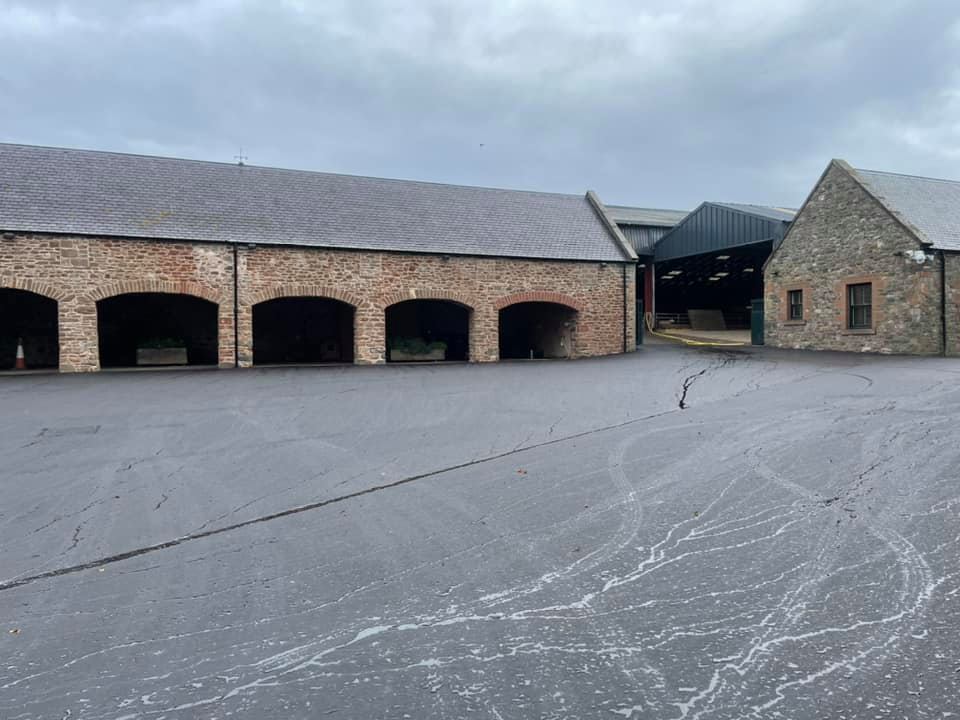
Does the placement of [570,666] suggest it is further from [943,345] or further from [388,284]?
[943,345]

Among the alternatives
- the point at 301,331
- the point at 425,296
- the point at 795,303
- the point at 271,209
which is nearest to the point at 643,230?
the point at 795,303

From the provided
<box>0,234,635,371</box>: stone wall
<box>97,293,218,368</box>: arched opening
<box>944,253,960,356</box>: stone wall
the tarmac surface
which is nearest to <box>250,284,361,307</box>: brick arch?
<box>0,234,635,371</box>: stone wall

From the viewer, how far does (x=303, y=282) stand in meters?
19.3

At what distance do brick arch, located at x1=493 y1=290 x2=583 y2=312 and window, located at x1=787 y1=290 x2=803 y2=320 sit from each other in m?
8.24

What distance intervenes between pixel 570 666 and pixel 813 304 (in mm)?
23342

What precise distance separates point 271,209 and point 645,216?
2562 centimetres

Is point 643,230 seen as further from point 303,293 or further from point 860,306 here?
point 303,293

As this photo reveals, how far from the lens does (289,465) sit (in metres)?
6.53

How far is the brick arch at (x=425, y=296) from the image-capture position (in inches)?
800

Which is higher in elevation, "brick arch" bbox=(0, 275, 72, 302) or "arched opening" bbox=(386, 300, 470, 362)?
"brick arch" bbox=(0, 275, 72, 302)

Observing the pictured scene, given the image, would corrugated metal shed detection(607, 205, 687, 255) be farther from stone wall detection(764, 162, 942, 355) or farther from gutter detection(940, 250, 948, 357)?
gutter detection(940, 250, 948, 357)

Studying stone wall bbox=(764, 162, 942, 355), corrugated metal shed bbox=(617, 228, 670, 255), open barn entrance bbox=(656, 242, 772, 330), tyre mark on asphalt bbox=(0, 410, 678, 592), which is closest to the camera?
tyre mark on asphalt bbox=(0, 410, 678, 592)

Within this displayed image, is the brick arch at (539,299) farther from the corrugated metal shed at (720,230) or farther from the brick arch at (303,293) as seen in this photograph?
the corrugated metal shed at (720,230)

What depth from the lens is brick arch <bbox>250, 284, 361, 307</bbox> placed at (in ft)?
62.4
